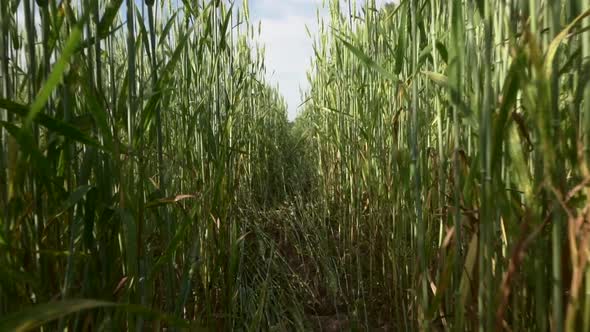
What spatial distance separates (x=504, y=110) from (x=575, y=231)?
0.14 m

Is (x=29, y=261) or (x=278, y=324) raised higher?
(x=29, y=261)

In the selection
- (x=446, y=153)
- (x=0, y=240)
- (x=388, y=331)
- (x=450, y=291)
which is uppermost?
(x=446, y=153)

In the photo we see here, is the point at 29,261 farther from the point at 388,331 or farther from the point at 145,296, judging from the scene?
the point at 388,331

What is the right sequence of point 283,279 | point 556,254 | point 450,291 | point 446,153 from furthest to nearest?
point 283,279, point 446,153, point 450,291, point 556,254

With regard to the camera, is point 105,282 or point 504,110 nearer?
point 504,110

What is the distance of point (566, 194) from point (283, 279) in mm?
1108

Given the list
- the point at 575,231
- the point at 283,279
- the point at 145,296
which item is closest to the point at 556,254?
the point at 575,231

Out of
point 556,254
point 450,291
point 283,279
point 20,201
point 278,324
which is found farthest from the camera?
point 283,279

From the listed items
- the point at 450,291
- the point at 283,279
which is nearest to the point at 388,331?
the point at 283,279

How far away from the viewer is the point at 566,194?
0.53 m

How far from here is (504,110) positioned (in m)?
0.52

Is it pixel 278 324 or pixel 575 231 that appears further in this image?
pixel 278 324

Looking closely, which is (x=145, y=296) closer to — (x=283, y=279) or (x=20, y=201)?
(x=20, y=201)

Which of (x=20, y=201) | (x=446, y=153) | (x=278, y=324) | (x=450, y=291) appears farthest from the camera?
(x=278, y=324)
